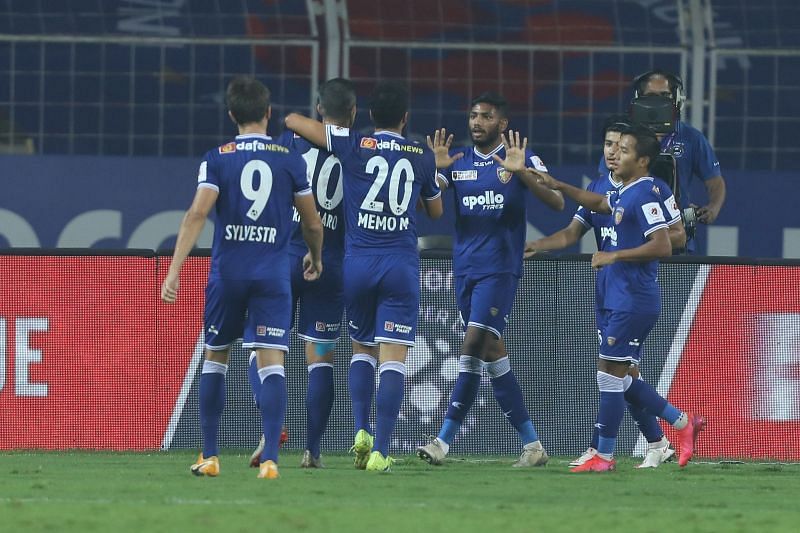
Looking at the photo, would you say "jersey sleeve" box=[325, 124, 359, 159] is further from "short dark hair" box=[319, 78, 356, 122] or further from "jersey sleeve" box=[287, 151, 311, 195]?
"jersey sleeve" box=[287, 151, 311, 195]

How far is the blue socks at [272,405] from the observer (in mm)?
8281

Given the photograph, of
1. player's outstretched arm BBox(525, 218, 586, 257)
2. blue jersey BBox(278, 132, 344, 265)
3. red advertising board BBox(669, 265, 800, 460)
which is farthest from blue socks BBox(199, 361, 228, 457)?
red advertising board BBox(669, 265, 800, 460)

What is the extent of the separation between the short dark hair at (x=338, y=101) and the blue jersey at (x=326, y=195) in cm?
29

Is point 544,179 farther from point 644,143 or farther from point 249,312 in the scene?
point 249,312

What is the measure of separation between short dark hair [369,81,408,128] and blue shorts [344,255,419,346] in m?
0.68

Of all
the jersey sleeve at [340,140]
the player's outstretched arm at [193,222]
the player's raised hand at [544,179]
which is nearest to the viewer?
the player's outstretched arm at [193,222]

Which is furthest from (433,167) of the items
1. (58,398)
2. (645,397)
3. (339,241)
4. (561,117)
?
(561,117)

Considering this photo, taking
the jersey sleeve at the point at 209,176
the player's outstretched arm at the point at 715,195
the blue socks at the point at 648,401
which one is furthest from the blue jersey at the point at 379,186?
the player's outstretched arm at the point at 715,195

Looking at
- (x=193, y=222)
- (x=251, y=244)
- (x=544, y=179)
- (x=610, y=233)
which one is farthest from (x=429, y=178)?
(x=193, y=222)

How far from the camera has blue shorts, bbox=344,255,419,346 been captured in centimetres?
891

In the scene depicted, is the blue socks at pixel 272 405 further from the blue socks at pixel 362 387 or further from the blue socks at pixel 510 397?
the blue socks at pixel 510 397

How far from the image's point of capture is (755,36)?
1372 cm

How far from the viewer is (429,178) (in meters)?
9.08

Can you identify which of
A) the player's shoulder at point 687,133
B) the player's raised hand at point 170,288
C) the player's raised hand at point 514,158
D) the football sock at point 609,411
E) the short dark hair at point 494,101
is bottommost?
the football sock at point 609,411
